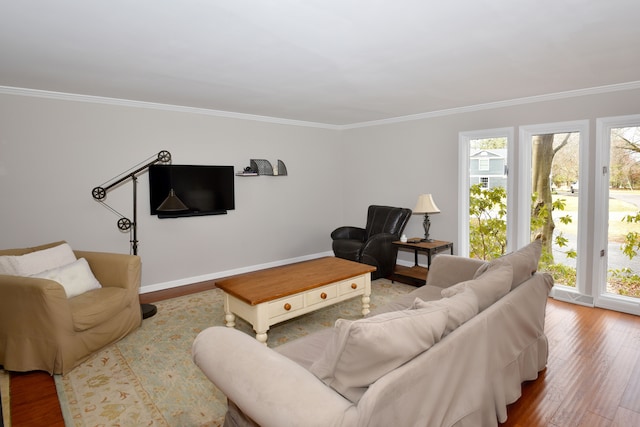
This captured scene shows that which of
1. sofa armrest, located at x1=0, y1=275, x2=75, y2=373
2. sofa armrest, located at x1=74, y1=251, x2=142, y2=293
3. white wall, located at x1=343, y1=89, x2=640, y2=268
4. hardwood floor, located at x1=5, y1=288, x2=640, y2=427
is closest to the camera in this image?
hardwood floor, located at x1=5, y1=288, x2=640, y2=427

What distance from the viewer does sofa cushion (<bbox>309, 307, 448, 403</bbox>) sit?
4.66 ft

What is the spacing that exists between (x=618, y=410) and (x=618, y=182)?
2714 millimetres

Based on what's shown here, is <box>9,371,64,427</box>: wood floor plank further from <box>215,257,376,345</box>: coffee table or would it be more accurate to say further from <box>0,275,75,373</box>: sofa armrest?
<box>215,257,376,345</box>: coffee table

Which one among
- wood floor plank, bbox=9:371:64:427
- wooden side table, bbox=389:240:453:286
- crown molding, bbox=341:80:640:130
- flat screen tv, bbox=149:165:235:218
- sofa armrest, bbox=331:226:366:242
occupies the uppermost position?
crown molding, bbox=341:80:640:130

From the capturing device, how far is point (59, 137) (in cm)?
406

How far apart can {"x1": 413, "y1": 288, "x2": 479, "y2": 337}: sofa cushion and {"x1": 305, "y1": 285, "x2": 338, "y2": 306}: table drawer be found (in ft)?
5.28

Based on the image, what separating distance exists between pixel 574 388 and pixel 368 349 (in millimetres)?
2070

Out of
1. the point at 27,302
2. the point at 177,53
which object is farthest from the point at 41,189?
the point at 177,53

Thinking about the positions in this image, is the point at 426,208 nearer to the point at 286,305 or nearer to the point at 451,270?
the point at 451,270

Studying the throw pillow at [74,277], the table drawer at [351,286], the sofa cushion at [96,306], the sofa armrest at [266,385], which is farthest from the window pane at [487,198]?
the throw pillow at [74,277]

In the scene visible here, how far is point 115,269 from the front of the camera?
11.3 ft

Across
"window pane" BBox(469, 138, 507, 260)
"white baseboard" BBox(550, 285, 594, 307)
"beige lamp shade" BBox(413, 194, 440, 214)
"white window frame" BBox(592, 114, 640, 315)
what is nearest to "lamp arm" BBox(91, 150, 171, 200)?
"beige lamp shade" BBox(413, 194, 440, 214)

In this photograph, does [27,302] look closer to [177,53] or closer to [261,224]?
[177,53]

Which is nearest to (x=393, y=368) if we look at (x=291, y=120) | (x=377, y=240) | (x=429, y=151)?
(x=377, y=240)
